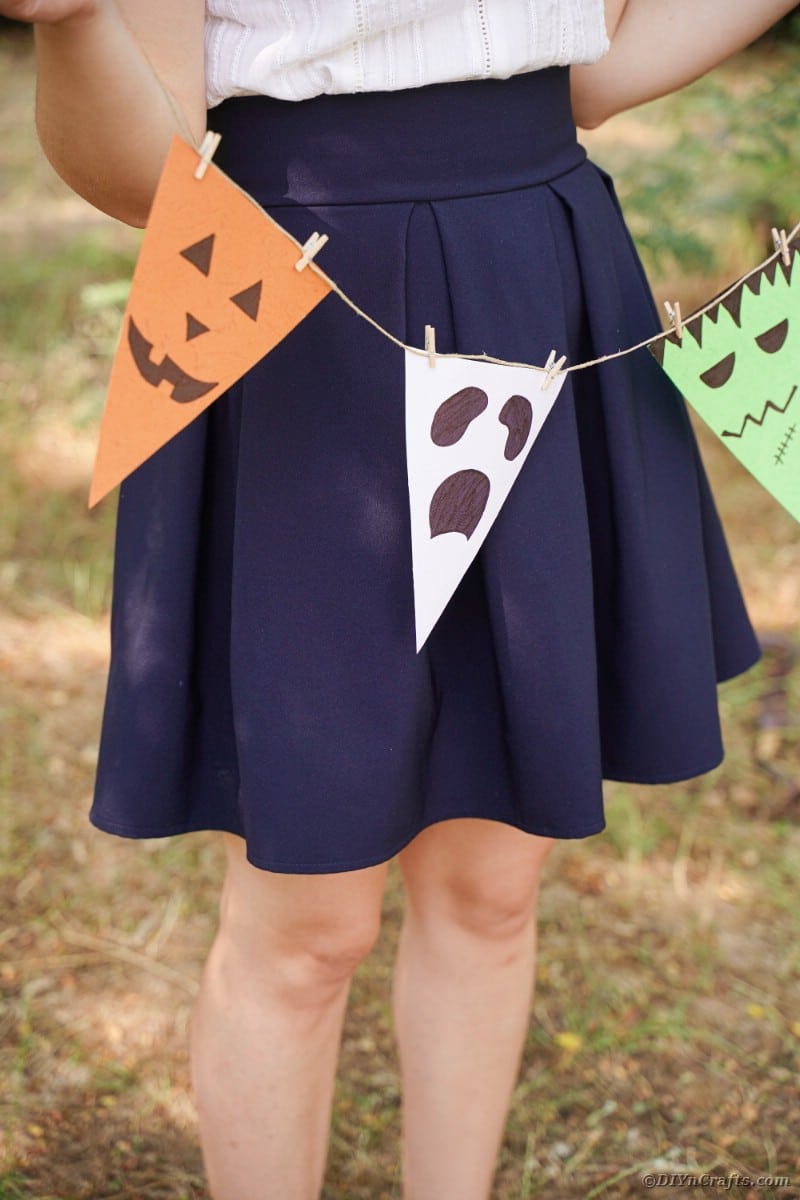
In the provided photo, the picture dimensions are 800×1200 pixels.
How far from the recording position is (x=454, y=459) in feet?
3.16

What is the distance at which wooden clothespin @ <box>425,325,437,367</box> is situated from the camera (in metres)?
0.91

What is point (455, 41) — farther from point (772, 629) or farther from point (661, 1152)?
point (772, 629)

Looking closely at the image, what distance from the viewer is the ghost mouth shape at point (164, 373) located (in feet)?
2.77

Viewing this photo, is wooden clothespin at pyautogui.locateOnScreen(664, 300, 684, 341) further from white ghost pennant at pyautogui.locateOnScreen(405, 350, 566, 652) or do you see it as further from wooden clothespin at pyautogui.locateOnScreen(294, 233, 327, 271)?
wooden clothespin at pyautogui.locateOnScreen(294, 233, 327, 271)

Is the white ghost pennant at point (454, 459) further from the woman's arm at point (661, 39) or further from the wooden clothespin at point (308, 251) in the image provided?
the woman's arm at point (661, 39)

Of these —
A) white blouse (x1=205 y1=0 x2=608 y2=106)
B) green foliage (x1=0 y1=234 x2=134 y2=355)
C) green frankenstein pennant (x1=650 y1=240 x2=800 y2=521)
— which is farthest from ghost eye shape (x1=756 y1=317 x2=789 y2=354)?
green foliage (x1=0 y1=234 x2=134 y2=355)

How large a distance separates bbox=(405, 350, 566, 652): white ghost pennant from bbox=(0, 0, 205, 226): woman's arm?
23 centimetres

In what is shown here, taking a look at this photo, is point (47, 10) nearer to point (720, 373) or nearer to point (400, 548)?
point (400, 548)

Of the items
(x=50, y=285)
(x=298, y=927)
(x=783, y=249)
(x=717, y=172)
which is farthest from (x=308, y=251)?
(x=50, y=285)

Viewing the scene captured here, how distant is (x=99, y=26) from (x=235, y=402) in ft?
1.01

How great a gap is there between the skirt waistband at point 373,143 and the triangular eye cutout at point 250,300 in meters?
0.13

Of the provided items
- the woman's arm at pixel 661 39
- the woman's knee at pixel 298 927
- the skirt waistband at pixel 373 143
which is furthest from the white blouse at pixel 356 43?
the woman's knee at pixel 298 927

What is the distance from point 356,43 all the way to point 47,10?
→ 0.25m

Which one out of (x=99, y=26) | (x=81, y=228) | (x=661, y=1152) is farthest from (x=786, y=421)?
(x=81, y=228)
